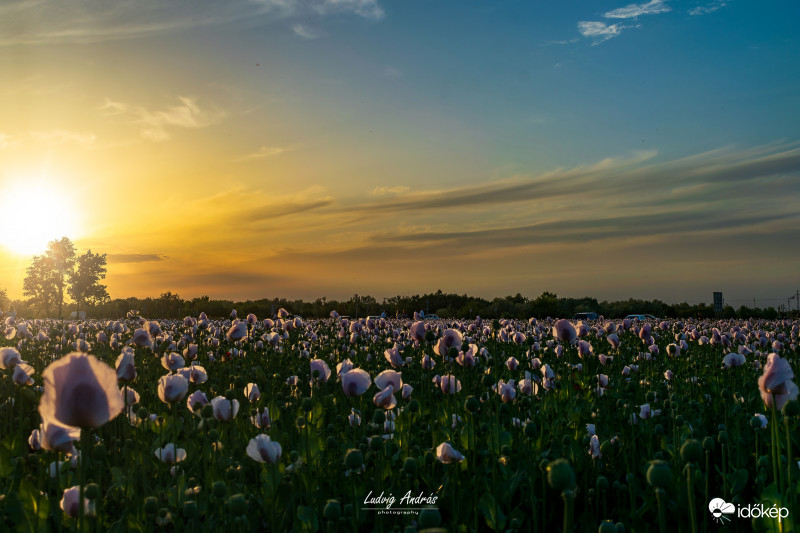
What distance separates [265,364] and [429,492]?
23.2ft

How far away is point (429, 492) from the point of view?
452cm

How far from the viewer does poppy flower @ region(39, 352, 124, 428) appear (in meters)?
2.02

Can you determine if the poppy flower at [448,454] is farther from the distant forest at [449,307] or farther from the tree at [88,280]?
the tree at [88,280]

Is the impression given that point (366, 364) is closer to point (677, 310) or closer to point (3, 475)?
point (3, 475)

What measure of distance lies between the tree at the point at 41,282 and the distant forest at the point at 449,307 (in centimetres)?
2916

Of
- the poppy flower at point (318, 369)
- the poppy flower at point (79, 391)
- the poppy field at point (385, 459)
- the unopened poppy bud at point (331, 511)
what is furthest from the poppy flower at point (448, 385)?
the poppy flower at point (79, 391)

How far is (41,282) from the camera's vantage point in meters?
74.5

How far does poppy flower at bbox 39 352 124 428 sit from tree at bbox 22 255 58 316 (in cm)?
8163

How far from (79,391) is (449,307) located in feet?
141

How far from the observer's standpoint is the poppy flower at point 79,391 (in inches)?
79.5

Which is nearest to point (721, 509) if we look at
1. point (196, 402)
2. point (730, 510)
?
point (730, 510)

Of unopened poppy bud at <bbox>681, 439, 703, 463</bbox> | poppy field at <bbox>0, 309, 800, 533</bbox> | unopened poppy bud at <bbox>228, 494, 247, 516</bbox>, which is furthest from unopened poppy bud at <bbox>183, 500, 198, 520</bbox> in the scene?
unopened poppy bud at <bbox>681, 439, 703, 463</bbox>

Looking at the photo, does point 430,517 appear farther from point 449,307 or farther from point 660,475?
point 449,307

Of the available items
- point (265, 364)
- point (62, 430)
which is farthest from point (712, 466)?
point (265, 364)
